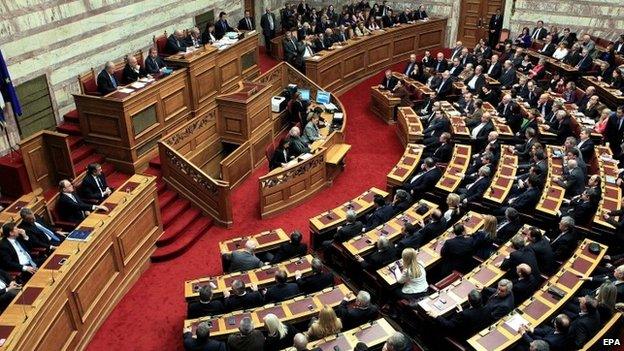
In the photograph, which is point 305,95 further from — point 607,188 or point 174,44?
point 607,188

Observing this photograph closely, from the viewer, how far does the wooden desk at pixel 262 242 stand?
831 cm

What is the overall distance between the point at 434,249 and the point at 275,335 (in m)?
2.97

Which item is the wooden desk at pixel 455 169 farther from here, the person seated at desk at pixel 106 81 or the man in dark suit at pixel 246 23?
the man in dark suit at pixel 246 23

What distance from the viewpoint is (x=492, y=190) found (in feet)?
31.1

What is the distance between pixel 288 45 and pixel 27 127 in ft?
25.0

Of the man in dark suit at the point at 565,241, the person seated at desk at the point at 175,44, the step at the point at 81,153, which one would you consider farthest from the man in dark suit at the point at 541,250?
the person seated at desk at the point at 175,44

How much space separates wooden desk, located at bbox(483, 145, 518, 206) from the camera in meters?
9.30

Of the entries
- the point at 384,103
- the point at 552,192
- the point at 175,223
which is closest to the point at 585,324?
the point at 552,192

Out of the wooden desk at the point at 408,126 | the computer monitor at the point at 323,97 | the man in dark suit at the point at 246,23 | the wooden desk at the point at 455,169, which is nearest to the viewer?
the wooden desk at the point at 455,169

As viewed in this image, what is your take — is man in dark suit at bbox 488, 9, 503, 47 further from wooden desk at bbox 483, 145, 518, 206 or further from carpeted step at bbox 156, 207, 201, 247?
carpeted step at bbox 156, 207, 201, 247

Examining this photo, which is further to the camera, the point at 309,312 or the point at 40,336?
the point at 309,312

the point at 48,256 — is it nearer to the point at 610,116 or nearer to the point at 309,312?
the point at 309,312

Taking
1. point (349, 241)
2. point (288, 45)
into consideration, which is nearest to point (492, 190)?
point (349, 241)

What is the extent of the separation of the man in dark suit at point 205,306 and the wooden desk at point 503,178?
198 inches
